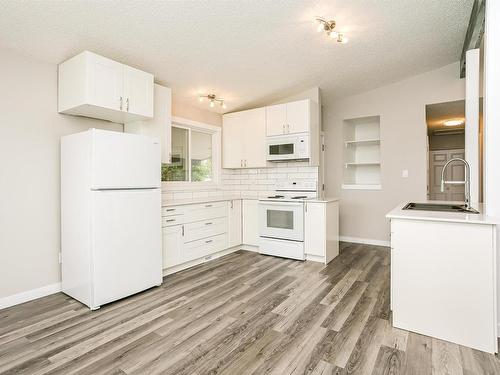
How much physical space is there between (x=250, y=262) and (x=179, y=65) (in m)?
2.70

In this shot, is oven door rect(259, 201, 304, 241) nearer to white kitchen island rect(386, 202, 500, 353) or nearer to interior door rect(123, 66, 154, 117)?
white kitchen island rect(386, 202, 500, 353)

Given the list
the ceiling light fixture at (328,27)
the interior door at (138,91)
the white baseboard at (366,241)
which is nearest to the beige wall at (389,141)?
the white baseboard at (366,241)

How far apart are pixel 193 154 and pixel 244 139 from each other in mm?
889

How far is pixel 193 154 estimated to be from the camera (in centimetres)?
466

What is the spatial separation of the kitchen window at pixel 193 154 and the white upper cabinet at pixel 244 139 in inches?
7.1

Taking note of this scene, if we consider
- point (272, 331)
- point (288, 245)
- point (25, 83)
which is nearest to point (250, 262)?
point (288, 245)

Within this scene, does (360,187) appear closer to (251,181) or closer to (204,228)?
(251,181)

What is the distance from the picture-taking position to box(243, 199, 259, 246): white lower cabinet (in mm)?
4555

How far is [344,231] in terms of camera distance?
533cm

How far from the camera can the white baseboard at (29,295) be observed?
260 cm

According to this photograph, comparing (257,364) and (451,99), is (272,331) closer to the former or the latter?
(257,364)

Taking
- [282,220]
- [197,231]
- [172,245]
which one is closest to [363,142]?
[282,220]

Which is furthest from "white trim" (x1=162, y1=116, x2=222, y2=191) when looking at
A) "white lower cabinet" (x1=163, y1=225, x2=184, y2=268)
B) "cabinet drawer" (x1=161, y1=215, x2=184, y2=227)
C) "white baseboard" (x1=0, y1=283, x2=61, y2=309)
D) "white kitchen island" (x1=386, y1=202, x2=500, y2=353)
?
"white kitchen island" (x1=386, y1=202, x2=500, y2=353)

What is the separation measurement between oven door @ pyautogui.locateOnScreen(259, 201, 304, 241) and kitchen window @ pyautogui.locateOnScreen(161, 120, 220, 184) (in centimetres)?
117
